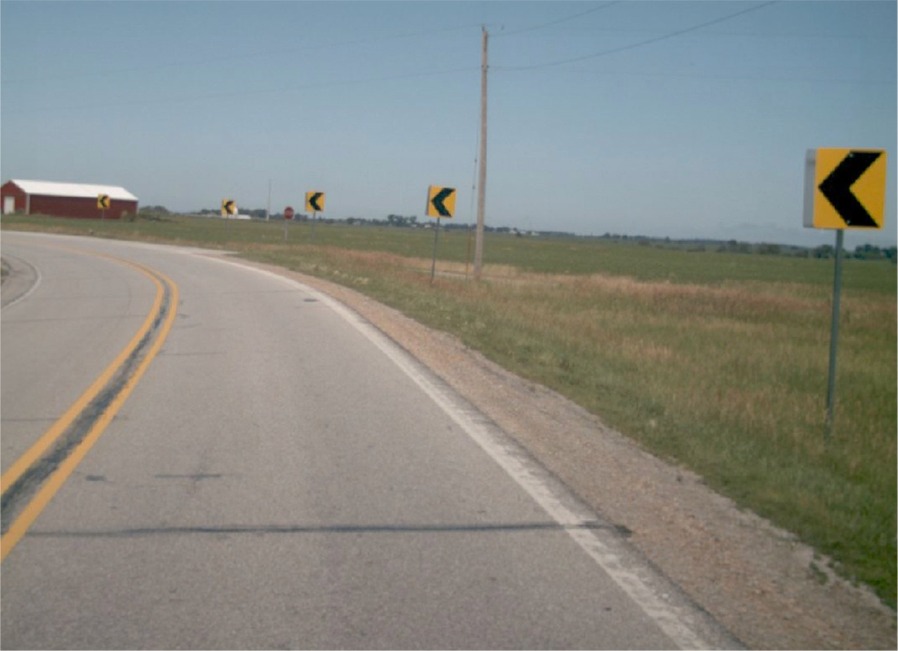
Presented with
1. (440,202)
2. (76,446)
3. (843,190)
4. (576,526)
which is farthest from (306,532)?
(440,202)

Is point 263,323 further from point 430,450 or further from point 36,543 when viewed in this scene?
point 36,543

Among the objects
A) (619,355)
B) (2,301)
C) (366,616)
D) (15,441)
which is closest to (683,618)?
(366,616)

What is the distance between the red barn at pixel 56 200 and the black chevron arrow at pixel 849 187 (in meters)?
113

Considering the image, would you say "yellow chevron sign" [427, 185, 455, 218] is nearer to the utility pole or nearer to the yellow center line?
the utility pole

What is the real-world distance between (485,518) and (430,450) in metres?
2.09

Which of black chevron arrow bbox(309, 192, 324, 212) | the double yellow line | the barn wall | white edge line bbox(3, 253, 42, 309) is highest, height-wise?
the barn wall

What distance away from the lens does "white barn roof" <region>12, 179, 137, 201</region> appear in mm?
116688

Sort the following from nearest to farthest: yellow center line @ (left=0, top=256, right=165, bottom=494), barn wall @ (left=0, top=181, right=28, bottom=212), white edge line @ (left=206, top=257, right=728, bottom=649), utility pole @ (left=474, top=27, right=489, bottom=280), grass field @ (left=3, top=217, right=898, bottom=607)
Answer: white edge line @ (left=206, top=257, right=728, bottom=649) → grass field @ (left=3, top=217, right=898, bottom=607) → yellow center line @ (left=0, top=256, right=165, bottom=494) → utility pole @ (left=474, top=27, right=489, bottom=280) → barn wall @ (left=0, top=181, right=28, bottom=212)

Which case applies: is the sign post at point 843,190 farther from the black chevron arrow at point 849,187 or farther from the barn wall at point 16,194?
the barn wall at point 16,194

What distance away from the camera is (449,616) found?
17.5 feet

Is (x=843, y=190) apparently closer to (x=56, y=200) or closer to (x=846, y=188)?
(x=846, y=188)

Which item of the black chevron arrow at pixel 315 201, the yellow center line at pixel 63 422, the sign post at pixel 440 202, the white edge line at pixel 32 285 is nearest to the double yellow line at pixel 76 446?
the yellow center line at pixel 63 422

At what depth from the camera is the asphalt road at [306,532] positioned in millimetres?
5195

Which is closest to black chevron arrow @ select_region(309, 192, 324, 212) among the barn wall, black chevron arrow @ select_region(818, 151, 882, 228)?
black chevron arrow @ select_region(818, 151, 882, 228)
